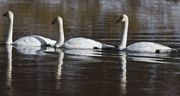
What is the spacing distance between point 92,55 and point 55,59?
4.99 feet

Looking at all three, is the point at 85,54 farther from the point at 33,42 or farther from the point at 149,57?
the point at 33,42

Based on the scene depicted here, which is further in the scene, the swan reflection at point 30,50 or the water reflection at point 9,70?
the swan reflection at point 30,50

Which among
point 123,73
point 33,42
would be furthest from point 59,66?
point 33,42

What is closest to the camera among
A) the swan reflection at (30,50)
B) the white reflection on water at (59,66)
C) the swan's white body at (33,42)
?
the white reflection on water at (59,66)

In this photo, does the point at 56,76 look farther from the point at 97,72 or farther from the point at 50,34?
the point at 50,34

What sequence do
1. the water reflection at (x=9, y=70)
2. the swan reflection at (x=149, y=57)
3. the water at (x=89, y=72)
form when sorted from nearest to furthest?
1. the water at (x=89, y=72)
2. the water reflection at (x=9, y=70)
3. the swan reflection at (x=149, y=57)

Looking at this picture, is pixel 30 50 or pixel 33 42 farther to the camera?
pixel 33 42

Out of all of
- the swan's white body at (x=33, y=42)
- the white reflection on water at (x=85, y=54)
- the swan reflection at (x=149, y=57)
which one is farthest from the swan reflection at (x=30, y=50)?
the swan reflection at (x=149, y=57)

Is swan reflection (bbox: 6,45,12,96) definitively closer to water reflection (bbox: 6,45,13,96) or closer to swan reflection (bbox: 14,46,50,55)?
water reflection (bbox: 6,45,13,96)

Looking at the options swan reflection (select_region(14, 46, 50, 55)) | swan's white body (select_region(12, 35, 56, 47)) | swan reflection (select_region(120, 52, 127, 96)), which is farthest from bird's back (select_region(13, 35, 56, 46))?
swan reflection (select_region(120, 52, 127, 96))

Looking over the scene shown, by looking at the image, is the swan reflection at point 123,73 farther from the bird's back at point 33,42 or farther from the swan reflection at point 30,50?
the bird's back at point 33,42

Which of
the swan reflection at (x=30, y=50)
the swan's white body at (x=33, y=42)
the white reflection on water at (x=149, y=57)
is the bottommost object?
the white reflection on water at (x=149, y=57)

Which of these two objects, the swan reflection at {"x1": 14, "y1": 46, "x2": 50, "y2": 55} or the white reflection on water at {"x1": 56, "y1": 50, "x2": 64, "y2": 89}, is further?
the swan reflection at {"x1": 14, "y1": 46, "x2": 50, "y2": 55}

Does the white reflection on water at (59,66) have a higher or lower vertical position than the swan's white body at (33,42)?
lower
